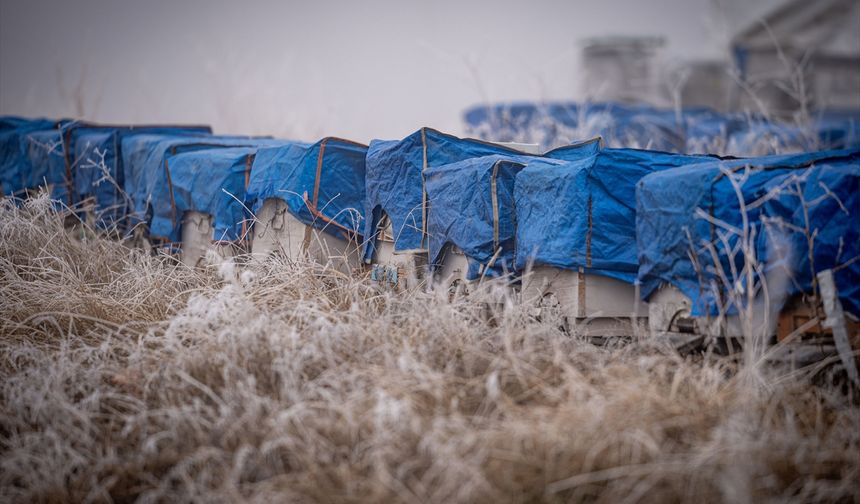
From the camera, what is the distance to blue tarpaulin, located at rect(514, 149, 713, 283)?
6457 millimetres

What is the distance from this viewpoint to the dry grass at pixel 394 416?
409 cm

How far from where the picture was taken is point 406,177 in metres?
7.93

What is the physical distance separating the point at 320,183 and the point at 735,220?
13.4 feet

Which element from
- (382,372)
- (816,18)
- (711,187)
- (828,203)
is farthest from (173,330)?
(816,18)

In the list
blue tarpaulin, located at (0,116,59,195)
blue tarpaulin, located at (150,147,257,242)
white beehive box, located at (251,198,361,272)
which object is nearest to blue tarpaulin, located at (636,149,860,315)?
white beehive box, located at (251,198,361,272)

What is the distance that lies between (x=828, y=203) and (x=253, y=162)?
19.1 ft

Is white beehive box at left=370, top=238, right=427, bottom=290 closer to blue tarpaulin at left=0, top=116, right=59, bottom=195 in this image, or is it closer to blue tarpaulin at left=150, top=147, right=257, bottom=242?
blue tarpaulin at left=150, top=147, right=257, bottom=242

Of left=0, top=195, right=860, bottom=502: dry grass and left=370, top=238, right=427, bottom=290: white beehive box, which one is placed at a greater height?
left=370, top=238, right=427, bottom=290: white beehive box

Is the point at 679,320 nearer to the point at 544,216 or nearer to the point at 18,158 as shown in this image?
the point at 544,216

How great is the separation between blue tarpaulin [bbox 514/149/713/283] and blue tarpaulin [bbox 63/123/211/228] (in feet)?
21.8

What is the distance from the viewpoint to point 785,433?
14.4 feet

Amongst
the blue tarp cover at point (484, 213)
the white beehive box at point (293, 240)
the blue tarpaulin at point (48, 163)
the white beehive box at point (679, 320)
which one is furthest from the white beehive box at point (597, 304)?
the blue tarpaulin at point (48, 163)

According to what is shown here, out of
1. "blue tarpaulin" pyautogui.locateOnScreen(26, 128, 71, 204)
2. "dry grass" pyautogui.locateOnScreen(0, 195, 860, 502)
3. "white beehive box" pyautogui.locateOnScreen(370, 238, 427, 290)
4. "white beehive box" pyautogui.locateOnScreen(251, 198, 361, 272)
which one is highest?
"blue tarpaulin" pyautogui.locateOnScreen(26, 128, 71, 204)

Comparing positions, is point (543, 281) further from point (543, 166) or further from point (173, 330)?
point (173, 330)
